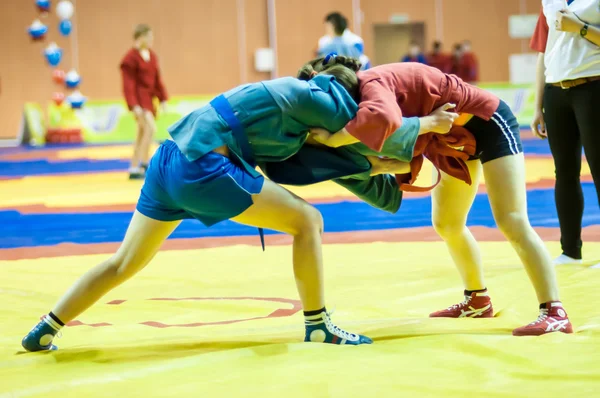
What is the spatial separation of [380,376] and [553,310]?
92 centimetres

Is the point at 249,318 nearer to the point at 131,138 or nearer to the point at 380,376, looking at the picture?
the point at 380,376

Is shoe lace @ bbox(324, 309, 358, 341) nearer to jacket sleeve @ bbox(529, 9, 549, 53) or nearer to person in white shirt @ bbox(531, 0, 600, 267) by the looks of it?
person in white shirt @ bbox(531, 0, 600, 267)

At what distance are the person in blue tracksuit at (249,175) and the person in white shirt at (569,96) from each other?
1.59m

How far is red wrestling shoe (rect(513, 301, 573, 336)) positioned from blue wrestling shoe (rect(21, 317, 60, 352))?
1643 millimetres

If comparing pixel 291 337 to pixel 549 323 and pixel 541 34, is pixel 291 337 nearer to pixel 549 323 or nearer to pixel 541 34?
pixel 549 323

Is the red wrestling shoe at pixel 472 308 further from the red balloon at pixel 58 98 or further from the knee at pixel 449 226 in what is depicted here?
the red balloon at pixel 58 98

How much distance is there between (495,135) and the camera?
10.5 feet

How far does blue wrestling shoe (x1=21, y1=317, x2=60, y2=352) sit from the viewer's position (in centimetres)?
300

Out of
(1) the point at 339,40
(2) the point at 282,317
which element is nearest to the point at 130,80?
(1) the point at 339,40

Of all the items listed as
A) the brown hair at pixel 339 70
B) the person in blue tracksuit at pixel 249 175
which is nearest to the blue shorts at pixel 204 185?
the person in blue tracksuit at pixel 249 175

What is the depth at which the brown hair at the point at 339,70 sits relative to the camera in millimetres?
2904

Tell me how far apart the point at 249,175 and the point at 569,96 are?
6.95ft

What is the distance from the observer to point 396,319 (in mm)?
3447

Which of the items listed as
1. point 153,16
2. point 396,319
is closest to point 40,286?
point 396,319
